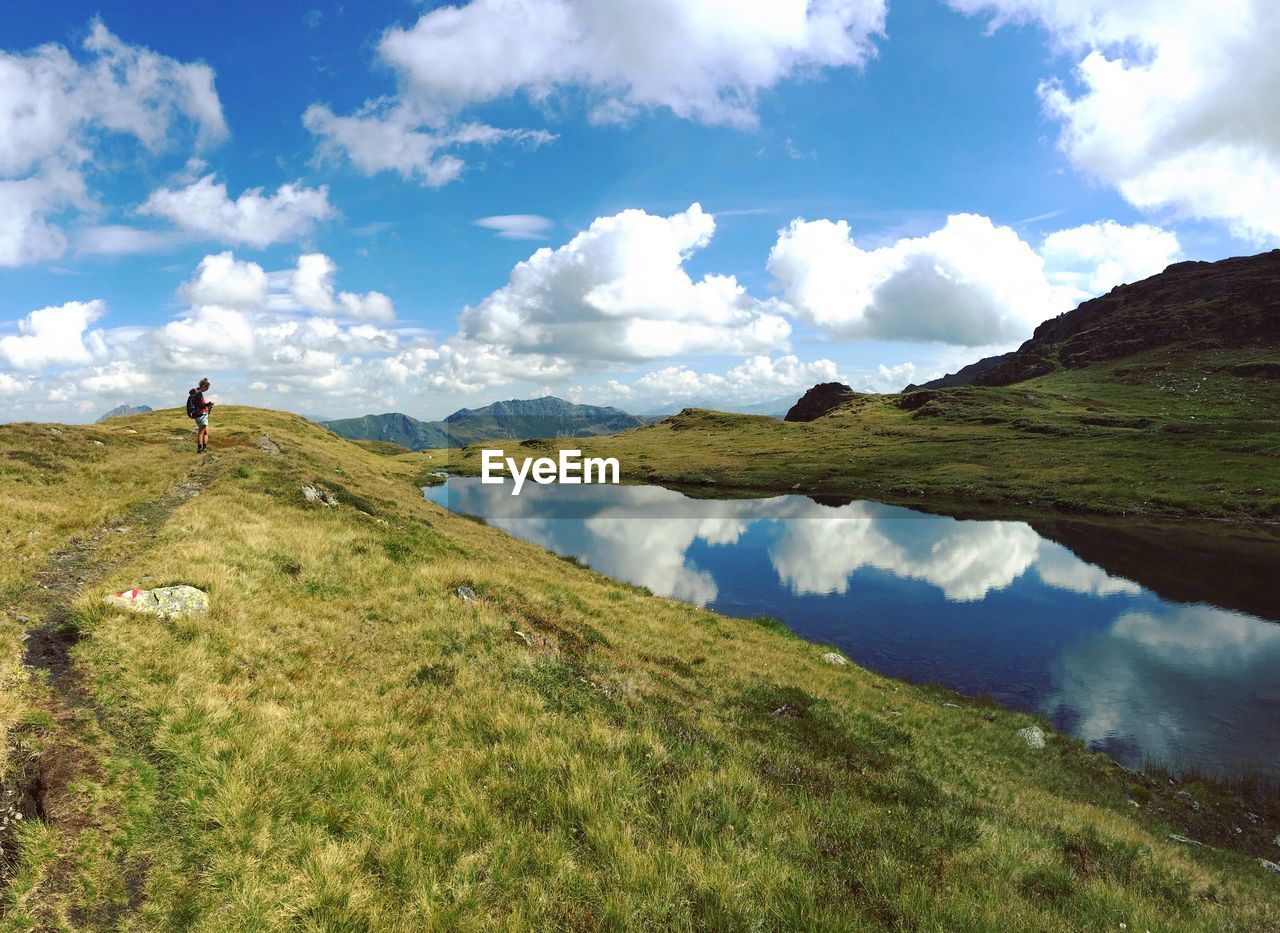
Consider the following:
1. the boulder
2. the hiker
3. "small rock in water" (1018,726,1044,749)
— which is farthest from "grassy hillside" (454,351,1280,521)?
the hiker

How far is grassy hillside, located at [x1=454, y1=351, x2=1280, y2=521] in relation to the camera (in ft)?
269

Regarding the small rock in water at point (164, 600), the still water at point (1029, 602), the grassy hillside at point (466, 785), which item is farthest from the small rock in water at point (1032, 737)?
the small rock in water at point (164, 600)

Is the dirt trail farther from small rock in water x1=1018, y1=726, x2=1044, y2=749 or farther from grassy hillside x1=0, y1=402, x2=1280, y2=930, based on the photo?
small rock in water x1=1018, y1=726, x2=1044, y2=749

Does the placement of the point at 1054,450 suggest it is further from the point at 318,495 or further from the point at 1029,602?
the point at 318,495

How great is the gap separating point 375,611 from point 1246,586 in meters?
65.1

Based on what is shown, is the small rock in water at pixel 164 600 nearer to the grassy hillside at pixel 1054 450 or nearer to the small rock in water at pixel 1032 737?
the small rock in water at pixel 1032 737

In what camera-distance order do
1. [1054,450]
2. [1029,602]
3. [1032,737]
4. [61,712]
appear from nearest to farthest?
[61,712]
[1032,737]
[1029,602]
[1054,450]

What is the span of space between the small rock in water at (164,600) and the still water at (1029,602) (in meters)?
30.5

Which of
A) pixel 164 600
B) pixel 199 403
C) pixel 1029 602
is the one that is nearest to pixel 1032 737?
pixel 1029 602

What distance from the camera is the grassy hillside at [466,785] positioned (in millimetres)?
6449

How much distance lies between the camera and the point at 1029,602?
4309cm

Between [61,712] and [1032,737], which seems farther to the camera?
[1032,737]

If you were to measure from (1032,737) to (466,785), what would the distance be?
22.5 m

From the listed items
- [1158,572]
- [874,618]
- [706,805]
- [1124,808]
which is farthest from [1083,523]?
[706,805]
